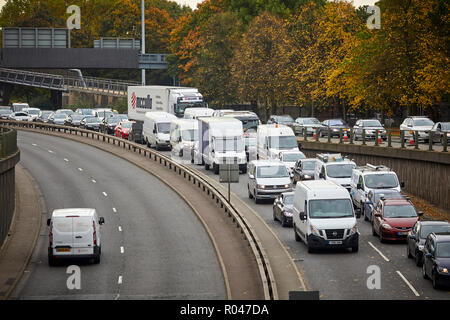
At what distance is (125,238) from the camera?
4278 centimetres

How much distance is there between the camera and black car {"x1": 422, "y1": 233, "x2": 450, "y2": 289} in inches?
1209

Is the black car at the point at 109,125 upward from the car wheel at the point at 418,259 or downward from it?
upward

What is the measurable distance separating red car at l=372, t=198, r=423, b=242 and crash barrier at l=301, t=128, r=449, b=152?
1069 cm

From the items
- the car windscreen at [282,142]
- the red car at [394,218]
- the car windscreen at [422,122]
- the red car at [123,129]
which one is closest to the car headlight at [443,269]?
the red car at [394,218]

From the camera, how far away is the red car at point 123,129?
77875 mm

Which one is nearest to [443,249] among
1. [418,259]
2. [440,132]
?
[418,259]

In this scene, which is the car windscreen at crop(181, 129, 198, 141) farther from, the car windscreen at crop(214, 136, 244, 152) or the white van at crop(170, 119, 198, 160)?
the car windscreen at crop(214, 136, 244, 152)

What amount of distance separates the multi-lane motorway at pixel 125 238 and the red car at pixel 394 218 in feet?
23.6

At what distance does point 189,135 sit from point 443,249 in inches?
1354

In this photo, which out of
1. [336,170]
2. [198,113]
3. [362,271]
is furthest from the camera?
[198,113]

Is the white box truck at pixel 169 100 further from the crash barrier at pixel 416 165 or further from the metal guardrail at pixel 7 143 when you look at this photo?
the metal guardrail at pixel 7 143

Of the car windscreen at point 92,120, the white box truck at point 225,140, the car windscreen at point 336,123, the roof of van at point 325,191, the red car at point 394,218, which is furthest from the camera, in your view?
the car windscreen at point 92,120

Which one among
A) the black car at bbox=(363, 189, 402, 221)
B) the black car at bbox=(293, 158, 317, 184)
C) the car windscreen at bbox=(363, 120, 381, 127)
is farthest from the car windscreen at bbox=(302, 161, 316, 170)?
the car windscreen at bbox=(363, 120, 381, 127)

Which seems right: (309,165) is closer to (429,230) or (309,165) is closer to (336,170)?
(336,170)
